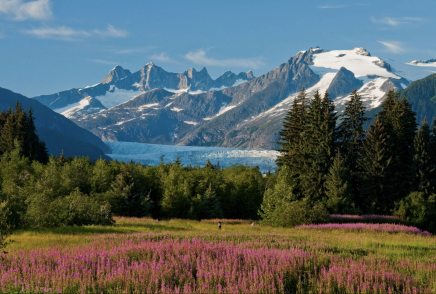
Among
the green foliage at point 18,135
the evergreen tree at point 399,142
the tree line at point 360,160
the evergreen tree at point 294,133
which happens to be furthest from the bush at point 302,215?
the green foliage at point 18,135

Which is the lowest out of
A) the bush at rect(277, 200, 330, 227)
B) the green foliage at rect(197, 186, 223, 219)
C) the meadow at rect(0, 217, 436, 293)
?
the green foliage at rect(197, 186, 223, 219)

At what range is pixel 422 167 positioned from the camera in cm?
4491

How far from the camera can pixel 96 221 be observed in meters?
21.4

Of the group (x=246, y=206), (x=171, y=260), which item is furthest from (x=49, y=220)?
A: (x=246, y=206)

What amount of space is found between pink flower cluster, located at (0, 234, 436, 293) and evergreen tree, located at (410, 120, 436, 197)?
1646 inches

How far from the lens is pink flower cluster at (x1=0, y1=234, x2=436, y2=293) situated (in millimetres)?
6539

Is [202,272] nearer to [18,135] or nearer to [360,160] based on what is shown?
[360,160]

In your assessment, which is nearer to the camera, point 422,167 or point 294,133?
point 422,167

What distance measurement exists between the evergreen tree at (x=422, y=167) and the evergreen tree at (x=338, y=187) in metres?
9.50

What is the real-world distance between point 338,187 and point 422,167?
12.7 meters

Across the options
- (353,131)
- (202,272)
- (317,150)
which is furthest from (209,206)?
(202,272)

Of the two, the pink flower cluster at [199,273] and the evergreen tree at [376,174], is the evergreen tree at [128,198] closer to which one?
the evergreen tree at [376,174]

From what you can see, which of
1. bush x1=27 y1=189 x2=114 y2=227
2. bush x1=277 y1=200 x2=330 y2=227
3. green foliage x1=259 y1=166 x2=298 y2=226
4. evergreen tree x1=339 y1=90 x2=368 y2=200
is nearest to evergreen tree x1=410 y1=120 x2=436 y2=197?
evergreen tree x1=339 y1=90 x2=368 y2=200

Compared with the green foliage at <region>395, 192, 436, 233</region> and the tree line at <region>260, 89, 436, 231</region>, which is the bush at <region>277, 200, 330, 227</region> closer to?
the tree line at <region>260, 89, 436, 231</region>
